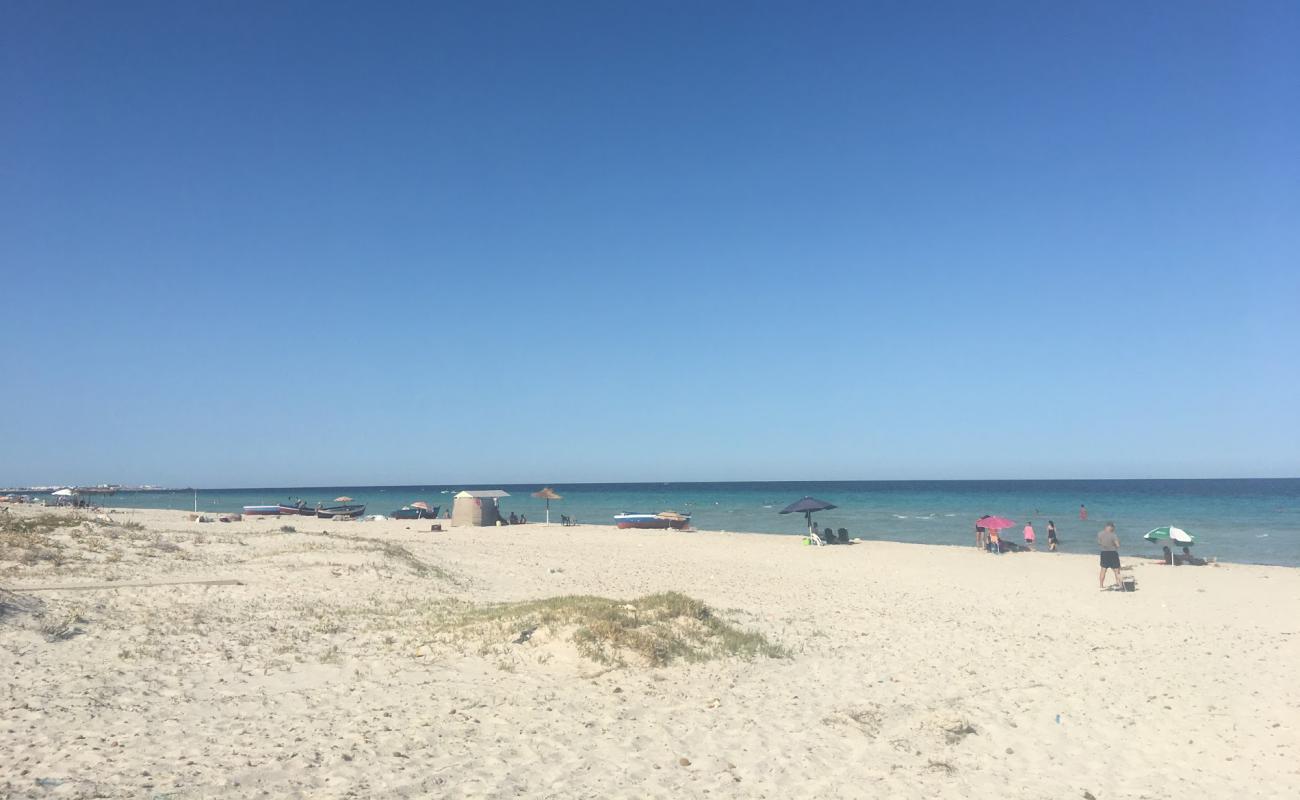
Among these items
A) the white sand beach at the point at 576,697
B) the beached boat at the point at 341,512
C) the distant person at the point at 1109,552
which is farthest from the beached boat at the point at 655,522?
the white sand beach at the point at 576,697

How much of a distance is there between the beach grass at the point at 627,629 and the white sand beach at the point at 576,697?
0.59 feet

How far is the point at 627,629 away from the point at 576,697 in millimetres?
2001

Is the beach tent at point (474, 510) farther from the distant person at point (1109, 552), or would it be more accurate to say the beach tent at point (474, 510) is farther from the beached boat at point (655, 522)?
the distant person at point (1109, 552)

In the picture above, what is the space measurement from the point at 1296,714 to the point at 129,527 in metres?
24.9

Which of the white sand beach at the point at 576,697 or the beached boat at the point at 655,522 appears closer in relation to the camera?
the white sand beach at the point at 576,697

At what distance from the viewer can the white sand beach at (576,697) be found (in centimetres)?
659

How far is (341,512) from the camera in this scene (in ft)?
175

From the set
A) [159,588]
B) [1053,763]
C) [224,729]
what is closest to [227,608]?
[159,588]

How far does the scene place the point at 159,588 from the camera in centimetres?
1255

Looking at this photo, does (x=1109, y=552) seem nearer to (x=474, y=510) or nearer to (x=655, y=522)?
(x=655, y=522)

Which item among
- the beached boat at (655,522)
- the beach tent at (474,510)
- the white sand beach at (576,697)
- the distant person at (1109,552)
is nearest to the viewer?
the white sand beach at (576,697)

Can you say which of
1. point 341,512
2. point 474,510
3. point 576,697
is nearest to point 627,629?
point 576,697

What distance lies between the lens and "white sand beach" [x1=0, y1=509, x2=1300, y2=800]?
21.6 ft

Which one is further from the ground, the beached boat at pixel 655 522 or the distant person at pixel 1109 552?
the distant person at pixel 1109 552
